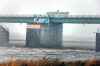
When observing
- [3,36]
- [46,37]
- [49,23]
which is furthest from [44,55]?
[46,37]

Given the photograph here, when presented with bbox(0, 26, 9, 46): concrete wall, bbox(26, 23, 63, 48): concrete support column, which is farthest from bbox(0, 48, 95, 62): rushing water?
bbox(0, 26, 9, 46): concrete wall

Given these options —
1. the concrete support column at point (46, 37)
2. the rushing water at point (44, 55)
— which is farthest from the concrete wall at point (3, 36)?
the rushing water at point (44, 55)

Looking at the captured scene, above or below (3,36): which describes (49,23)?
above

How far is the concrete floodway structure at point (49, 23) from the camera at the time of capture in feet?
90.2

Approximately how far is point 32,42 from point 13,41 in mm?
1807

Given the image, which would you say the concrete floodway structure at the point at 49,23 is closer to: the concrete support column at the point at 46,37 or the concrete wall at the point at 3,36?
the concrete support column at the point at 46,37

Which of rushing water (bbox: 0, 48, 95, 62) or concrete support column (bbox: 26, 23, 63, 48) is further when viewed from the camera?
concrete support column (bbox: 26, 23, 63, 48)

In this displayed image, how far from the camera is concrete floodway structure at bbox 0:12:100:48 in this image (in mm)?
27500

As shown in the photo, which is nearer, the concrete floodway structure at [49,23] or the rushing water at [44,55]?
the rushing water at [44,55]

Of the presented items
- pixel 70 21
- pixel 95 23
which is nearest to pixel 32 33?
pixel 70 21

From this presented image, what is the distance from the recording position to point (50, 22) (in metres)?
28.5

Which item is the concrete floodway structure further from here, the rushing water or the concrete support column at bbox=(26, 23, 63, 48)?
the rushing water

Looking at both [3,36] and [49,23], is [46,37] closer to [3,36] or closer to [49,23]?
[49,23]

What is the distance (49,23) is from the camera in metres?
28.5
